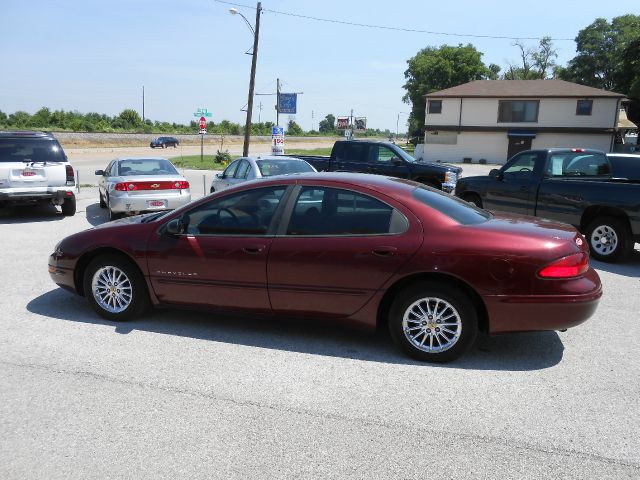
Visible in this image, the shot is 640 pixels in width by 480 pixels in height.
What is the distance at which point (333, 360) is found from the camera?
4555 mm

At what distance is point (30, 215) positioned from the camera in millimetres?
13094

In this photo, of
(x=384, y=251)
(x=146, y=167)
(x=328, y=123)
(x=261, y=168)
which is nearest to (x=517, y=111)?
(x=261, y=168)

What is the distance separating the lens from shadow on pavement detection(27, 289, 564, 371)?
15.0 ft

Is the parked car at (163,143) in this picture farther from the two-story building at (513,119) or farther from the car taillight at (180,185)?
the car taillight at (180,185)

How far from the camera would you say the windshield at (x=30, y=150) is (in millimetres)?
11727

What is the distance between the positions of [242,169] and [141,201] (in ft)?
7.24

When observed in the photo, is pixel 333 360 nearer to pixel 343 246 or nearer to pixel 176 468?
pixel 343 246

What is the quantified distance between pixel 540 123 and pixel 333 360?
43.0 m

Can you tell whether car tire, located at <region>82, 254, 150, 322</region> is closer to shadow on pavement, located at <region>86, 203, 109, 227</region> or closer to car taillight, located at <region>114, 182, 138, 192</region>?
car taillight, located at <region>114, 182, 138, 192</region>

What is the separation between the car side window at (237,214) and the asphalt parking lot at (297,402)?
972 mm

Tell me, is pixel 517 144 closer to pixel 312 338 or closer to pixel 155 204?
pixel 155 204

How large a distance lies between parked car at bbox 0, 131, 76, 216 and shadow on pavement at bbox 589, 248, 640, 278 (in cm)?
1057

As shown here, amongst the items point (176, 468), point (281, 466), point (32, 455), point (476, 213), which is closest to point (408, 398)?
point (281, 466)

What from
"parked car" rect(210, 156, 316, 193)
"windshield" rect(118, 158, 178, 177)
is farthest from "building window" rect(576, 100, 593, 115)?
"windshield" rect(118, 158, 178, 177)
